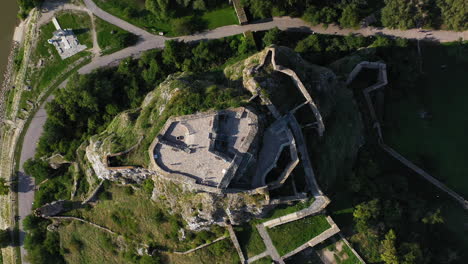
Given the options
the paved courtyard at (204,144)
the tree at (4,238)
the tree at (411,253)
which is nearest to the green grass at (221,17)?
the paved courtyard at (204,144)

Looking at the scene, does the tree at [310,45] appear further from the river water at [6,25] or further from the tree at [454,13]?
the river water at [6,25]

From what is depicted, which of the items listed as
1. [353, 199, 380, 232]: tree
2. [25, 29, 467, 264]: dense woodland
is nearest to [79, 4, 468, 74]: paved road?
[25, 29, 467, 264]: dense woodland

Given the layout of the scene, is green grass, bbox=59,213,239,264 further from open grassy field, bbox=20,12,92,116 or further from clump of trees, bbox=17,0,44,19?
clump of trees, bbox=17,0,44,19

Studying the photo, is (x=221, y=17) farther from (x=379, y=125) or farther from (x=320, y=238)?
(x=320, y=238)

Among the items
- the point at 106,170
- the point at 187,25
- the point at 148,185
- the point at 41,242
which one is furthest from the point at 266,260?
the point at 187,25

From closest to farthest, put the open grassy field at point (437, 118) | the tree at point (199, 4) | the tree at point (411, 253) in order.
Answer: the tree at point (411, 253)
the open grassy field at point (437, 118)
the tree at point (199, 4)

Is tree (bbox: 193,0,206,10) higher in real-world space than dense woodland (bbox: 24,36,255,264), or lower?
higher

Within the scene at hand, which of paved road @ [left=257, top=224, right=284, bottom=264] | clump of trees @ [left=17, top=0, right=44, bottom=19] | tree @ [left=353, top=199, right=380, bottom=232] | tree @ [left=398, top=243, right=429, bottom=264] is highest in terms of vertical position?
clump of trees @ [left=17, top=0, right=44, bottom=19]
